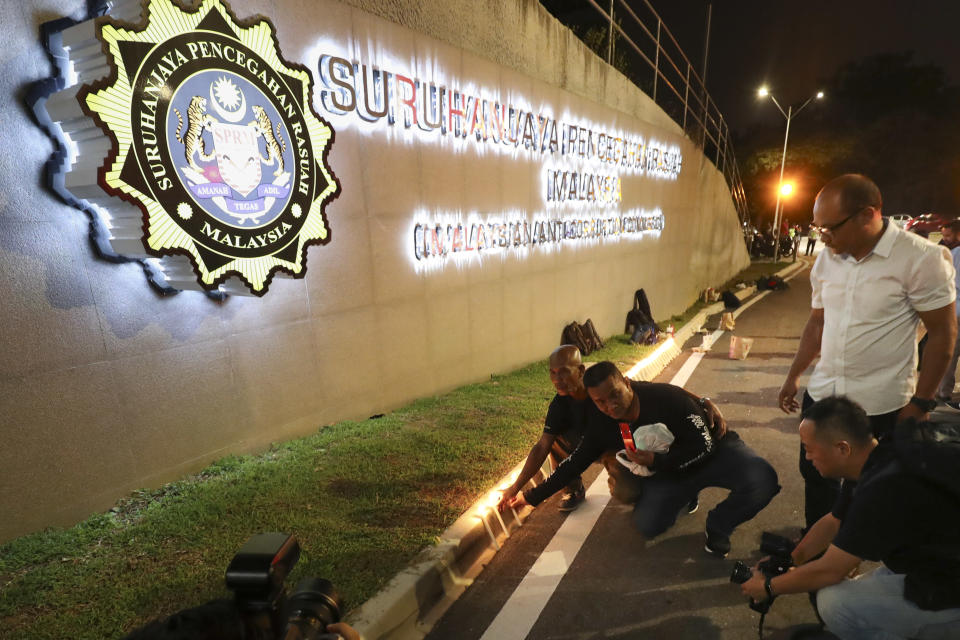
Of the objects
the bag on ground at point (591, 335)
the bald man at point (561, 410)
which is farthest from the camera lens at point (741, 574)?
the bag on ground at point (591, 335)

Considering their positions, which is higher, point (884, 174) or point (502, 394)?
point (884, 174)

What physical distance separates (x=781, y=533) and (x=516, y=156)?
219 inches

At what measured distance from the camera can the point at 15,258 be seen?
116 inches

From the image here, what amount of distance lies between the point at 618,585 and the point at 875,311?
213 centimetres

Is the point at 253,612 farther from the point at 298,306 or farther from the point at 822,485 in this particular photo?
the point at 298,306

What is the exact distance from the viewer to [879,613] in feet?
6.74

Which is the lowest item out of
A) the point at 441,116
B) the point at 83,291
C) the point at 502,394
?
the point at 502,394

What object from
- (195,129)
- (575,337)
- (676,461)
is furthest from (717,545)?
(575,337)

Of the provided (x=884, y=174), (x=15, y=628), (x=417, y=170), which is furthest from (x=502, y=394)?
(x=884, y=174)

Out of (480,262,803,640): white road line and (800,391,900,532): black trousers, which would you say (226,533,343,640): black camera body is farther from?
(800,391,900,532): black trousers

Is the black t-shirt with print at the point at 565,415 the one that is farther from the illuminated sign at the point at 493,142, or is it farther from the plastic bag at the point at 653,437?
the illuminated sign at the point at 493,142

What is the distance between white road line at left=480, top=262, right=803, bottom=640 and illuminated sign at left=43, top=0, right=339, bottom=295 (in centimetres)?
287

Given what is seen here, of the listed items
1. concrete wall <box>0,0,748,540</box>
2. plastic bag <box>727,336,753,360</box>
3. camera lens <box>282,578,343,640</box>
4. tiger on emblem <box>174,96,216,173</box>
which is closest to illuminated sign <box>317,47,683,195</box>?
concrete wall <box>0,0,748,540</box>

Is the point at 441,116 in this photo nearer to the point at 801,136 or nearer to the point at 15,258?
the point at 15,258
